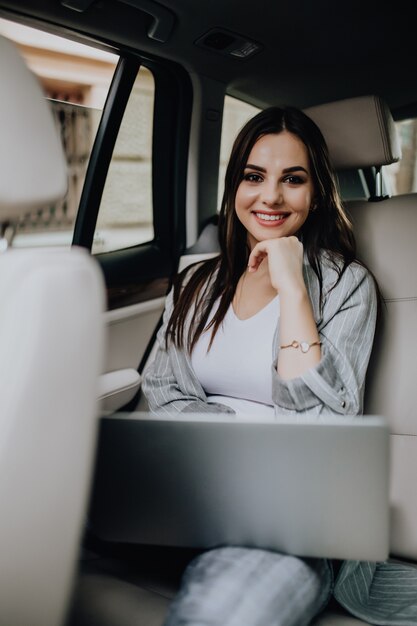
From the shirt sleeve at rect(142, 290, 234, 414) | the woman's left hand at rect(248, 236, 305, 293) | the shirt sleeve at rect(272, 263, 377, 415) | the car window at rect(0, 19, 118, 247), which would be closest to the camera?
the shirt sleeve at rect(272, 263, 377, 415)

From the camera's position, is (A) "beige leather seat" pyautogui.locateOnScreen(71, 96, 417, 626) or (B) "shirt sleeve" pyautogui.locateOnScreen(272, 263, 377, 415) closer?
(A) "beige leather seat" pyautogui.locateOnScreen(71, 96, 417, 626)

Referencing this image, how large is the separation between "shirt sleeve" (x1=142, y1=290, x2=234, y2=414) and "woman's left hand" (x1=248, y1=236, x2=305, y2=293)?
0.91 feet

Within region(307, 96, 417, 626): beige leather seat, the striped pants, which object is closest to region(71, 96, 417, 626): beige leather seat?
region(307, 96, 417, 626): beige leather seat

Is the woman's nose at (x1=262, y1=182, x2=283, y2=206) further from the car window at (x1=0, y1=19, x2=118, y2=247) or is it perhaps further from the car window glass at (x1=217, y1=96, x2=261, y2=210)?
the car window glass at (x1=217, y1=96, x2=261, y2=210)

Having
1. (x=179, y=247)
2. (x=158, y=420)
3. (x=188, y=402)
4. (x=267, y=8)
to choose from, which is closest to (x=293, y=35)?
(x=267, y=8)

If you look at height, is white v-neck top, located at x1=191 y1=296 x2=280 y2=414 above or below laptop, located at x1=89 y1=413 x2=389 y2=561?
above

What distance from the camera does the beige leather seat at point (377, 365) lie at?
1.04 meters

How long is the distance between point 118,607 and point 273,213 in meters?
0.90

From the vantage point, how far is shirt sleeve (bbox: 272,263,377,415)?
1.17 metres

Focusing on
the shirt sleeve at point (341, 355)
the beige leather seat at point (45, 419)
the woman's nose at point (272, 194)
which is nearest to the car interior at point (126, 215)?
the beige leather seat at point (45, 419)

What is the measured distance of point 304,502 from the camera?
781 mm

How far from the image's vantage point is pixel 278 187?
1460mm

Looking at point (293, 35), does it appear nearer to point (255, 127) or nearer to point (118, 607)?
point (255, 127)

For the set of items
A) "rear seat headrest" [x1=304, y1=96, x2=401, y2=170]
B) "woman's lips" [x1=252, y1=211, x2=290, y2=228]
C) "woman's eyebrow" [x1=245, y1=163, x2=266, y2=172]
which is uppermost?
"rear seat headrest" [x1=304, y1=96, x2=401, y2=170]
